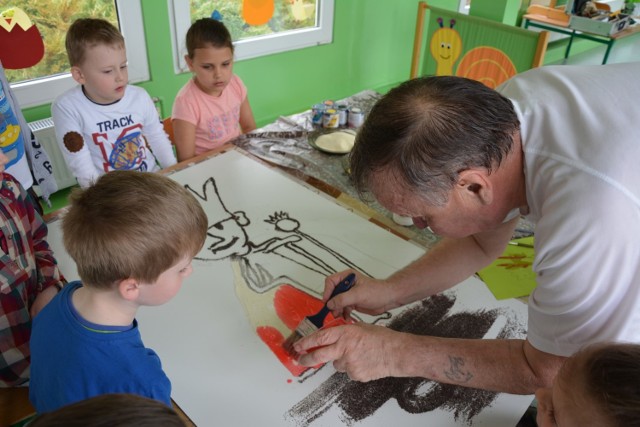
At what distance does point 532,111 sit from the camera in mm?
867

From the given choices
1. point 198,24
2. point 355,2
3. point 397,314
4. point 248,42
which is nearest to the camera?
point 397,314

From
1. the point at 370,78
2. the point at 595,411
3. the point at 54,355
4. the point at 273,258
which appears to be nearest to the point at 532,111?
the point at 595,411

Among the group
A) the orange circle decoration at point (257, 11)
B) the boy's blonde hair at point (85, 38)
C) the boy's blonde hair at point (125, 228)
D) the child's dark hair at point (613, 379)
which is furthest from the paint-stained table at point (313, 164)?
the orange circle decoration at point (257, 11)

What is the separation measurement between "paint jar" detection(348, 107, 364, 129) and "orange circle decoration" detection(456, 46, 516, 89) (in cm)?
83

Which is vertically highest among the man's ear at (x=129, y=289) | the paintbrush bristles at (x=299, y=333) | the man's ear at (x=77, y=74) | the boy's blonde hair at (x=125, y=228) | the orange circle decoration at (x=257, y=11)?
the orange circle decoration at (x=257, y=11)

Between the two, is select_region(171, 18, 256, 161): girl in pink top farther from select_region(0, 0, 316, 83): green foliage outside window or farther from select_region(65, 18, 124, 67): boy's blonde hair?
select_region(0, 0, 316, 83): green foliage outside window

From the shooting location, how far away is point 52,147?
2.36 m

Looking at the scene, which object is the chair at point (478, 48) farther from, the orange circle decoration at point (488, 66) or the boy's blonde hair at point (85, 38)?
the boy's blonde hair at point (85, 38)

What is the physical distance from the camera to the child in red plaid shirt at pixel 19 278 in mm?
1023

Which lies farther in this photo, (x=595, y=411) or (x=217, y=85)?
(x=217, y=85)

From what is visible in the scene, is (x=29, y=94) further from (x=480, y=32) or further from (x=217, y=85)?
(x=480, y=32)

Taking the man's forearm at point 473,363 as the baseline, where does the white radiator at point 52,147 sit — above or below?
below

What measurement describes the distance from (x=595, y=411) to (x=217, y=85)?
1751mm

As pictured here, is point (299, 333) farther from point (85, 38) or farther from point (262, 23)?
point (262, 23)
